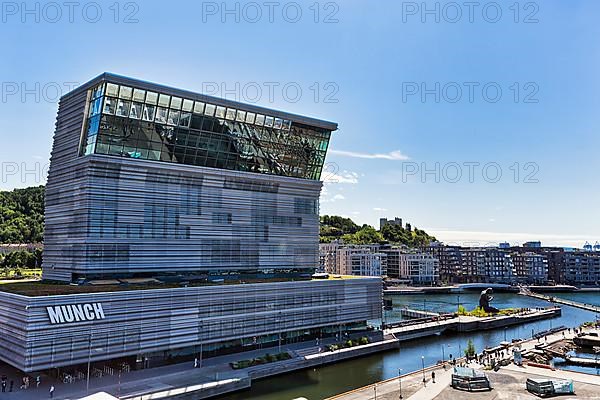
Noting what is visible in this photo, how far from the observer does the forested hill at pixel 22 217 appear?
560ft

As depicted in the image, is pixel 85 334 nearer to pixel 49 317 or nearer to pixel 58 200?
pixel 49 317

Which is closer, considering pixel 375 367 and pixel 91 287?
pixel 91 287

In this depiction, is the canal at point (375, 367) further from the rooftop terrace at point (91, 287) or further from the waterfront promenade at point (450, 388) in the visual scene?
the rooftop terrace at point (91, 287)

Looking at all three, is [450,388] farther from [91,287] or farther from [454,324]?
[454,324]

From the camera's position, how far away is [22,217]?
18312 centimetres

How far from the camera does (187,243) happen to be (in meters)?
59.0

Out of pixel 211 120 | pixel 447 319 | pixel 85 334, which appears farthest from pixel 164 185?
pixel 447 319

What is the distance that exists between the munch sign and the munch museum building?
0.09 meters

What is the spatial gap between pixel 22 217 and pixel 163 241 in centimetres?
15309

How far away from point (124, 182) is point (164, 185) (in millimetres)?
4721

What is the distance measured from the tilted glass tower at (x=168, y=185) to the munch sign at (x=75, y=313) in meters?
8.56

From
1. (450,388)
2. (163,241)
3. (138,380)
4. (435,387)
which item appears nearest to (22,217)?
(163,241)

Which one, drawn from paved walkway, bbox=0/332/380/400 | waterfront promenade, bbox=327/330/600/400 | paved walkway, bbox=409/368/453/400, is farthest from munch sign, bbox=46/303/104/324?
paved walkway, bbox=409/368/453/400

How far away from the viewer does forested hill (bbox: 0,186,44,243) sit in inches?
6722
